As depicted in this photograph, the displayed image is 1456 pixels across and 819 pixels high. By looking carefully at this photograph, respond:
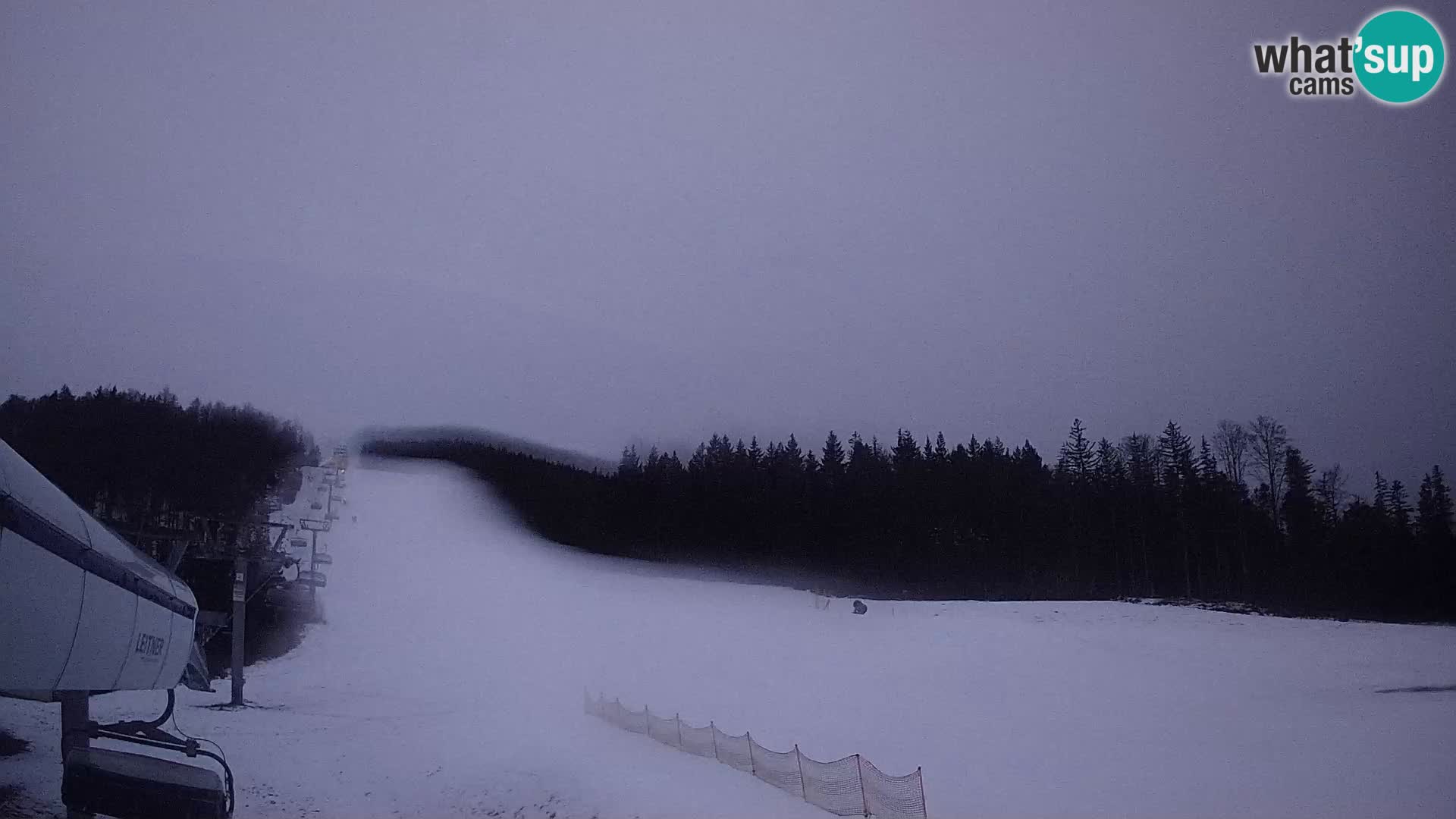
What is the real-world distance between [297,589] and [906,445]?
21.0m

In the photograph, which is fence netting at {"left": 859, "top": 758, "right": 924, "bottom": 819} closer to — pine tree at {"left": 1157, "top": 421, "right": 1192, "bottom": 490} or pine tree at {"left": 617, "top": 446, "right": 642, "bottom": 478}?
pine tree at {"left": 617, "top": 446, "right": 642, "bottom": 478}

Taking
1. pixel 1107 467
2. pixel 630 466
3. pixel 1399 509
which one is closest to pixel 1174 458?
pixel 1107 467

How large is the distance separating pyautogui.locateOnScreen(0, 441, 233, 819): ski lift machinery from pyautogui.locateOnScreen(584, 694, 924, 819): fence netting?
212 inches

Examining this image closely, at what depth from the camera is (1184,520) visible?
24.9 m

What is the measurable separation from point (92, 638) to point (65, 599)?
577mm

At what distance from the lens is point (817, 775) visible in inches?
366

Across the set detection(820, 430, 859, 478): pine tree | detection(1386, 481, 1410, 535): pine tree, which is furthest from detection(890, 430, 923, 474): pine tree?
detection(1386, 481, 1410, 535): pine tree

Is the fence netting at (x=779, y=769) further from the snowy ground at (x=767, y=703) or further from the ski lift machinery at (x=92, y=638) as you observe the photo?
the ski lift machinery at (x=92, y=638)

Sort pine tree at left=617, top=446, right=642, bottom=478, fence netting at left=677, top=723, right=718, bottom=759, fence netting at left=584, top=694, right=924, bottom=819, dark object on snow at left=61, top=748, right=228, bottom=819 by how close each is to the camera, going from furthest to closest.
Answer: pine tree at left=617, top=446, right=642, bottom=478
fence netting at left=677, top=723, right=718, bottom=759
fence netting at left=584, top=694, right=924, bottom=819
dark object on snow at left=61, top=748, right=228, bottom=819

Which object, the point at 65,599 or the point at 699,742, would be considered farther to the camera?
the point at 699,742

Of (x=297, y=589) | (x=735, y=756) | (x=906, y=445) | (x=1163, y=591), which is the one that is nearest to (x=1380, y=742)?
(x=735, y=756)

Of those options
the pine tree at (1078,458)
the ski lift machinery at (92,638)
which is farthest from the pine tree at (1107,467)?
the ski lift machinery at (92,638)

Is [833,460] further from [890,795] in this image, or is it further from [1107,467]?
[890,795]

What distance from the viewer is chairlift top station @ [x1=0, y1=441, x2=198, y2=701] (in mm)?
4262
